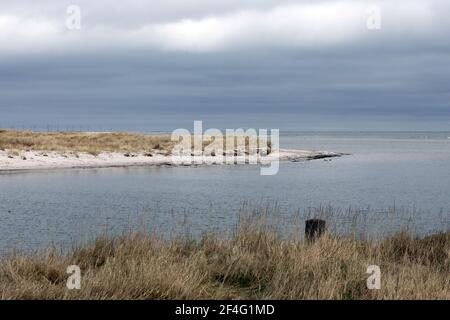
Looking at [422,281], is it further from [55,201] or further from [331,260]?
[55,201]

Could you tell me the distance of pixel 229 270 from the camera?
8758 mm

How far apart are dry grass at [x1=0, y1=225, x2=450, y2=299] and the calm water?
4.19m

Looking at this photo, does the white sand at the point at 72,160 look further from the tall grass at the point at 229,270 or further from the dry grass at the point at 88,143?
the tall grass at the point at 229,270

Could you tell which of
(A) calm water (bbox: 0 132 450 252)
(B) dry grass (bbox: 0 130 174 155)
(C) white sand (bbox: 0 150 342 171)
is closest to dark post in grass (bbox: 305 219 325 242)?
(A) calm water (bbox: 0 132 450 252)

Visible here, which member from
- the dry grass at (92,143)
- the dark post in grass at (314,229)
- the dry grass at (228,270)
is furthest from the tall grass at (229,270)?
the dry grass at (92,143)

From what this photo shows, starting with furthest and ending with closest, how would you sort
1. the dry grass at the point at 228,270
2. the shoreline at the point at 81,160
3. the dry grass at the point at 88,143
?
the dry grass at the point at 88,143 → the shoreline at the point at 81,160 → the dry grass at the point at 228,270

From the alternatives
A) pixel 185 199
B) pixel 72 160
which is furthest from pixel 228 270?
pixel 72 160

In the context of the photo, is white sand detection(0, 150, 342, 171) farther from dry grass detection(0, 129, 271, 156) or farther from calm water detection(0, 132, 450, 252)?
calm water detection(0, 132, 450, 252)

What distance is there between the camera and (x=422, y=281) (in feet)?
26.5

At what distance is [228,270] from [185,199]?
24.3m

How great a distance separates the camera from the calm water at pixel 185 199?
774 inches

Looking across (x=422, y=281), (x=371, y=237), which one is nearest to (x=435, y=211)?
(x=371, y=237)

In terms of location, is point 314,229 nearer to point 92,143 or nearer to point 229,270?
point 229,270

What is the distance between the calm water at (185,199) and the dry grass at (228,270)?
13.8ft
